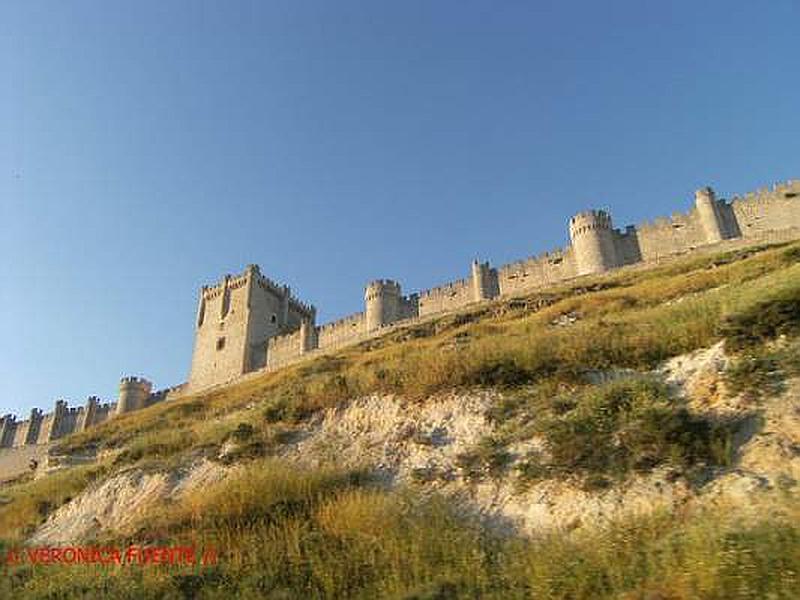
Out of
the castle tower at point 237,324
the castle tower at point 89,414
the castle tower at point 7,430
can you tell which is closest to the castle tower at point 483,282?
the castle tower at point 237,324

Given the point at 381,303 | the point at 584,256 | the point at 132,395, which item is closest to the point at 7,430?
the point at 132,395

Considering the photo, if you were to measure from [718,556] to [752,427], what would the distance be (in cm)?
292

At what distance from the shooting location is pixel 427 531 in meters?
7.36

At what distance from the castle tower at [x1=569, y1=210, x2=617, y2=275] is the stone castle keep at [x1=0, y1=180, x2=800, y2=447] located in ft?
0.24

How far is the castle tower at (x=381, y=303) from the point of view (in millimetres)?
50656

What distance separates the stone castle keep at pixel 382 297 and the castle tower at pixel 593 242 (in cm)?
7

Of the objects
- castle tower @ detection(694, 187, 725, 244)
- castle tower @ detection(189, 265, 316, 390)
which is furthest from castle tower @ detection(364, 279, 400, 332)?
castle tower @ detection(694, 187, 725, 244)

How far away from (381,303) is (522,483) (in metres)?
43.2

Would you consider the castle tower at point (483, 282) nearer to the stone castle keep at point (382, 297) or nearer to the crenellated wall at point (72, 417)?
the stone castle keep at point (382, 297)

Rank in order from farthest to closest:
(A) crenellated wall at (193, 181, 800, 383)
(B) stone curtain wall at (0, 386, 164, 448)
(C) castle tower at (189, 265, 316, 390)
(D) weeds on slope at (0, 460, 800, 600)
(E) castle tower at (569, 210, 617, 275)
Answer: (B) stone curtain wall at (0, 386, 164, 448) → (C) castle tower at (189, 265, 316, 390) → (E) castle tower at (569, 210, 617, 275) → (A) crenellated wall at (193, 181, 800, 383) → (D) weeds on slope at (0, 460, 800, 600)

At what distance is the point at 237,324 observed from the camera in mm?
61219

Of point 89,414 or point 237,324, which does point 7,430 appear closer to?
point 89,414

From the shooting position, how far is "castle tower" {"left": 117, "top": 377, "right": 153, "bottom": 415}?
64.6m

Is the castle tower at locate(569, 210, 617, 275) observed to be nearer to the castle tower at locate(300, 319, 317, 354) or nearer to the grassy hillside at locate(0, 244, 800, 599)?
the castle tower at locate(300, 319, 317, 354)
